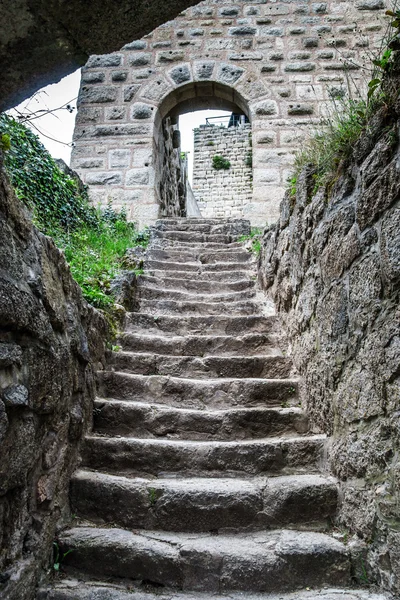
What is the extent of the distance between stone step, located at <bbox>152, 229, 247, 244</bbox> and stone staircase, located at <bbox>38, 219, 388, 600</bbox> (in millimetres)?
1783

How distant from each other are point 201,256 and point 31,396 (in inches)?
127

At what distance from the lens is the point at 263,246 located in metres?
4.06

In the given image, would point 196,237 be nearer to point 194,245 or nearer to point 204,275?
point 194,245

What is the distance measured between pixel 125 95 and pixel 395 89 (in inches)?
221

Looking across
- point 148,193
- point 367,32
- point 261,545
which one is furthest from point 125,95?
point 261,545

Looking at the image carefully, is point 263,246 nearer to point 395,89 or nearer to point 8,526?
point 395,89

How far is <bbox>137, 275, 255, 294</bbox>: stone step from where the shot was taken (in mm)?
3995

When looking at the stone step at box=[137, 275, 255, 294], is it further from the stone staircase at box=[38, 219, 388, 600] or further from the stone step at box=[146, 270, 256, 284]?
the stone staircase at box=[38, 219, 388, 600]

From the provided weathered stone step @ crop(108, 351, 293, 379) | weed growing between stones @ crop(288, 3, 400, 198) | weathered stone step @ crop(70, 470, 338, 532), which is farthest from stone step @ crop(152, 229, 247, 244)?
weathered stone step @ crop(70, 470, 338, 532)

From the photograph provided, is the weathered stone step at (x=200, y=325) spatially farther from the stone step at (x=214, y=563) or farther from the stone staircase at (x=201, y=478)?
the stone step at (x=214, y=563)

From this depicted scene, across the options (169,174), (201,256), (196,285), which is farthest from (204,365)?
(169,174)

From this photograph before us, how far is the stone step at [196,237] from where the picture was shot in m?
5.10

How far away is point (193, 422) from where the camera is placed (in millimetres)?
2383

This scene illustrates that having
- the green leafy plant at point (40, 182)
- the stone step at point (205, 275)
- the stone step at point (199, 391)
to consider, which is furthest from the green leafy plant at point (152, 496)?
the green leafy plant at point (40, 182)
